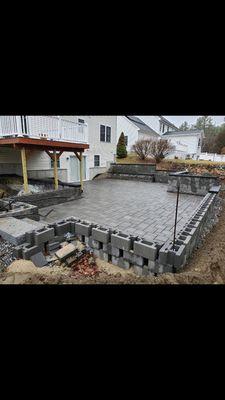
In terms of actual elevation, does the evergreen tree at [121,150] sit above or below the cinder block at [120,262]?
above

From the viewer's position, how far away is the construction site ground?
2.40m

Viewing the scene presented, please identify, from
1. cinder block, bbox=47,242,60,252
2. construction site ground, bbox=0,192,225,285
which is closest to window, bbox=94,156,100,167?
construction site ground, bbox=0,192,225,285

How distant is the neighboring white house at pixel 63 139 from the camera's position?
689 cm

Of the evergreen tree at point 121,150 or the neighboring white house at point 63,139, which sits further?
the evergreen tree at point 121,150

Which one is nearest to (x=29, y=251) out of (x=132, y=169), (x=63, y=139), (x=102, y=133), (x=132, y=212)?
(x=132, y=212)

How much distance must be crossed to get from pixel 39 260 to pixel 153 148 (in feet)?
47.6

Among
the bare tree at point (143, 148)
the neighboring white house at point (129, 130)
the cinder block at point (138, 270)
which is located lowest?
the cinder block at point (138, 270)

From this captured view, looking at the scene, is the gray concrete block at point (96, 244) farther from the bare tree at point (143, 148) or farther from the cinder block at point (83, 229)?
the bare tree at point (143, 148)

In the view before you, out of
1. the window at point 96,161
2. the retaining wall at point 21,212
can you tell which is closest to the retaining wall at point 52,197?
the retaining wall at point 21,212

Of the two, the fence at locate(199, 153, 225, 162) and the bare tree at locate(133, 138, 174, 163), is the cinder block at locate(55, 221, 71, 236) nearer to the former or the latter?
the bare tree at locate(133, 138, 174, 163)

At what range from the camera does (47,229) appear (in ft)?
15.5

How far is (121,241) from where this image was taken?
4293mm
